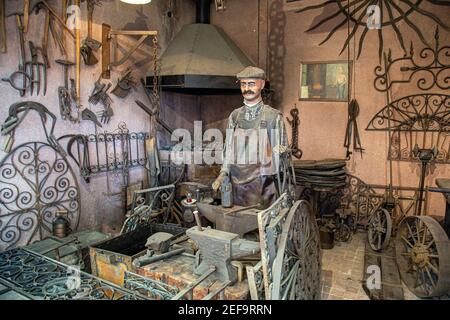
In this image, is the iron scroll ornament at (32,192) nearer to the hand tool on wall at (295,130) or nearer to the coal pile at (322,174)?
the coal pile at (322,174)

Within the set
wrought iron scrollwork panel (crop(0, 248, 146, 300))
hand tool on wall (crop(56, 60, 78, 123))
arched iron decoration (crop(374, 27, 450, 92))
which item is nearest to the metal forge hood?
hand tool on wall (crop(56, 60, 78, 123))

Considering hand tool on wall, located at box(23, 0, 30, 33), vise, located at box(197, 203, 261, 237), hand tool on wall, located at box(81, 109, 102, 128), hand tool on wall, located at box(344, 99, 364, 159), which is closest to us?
vise, located at box(197, 203, 261, 237)

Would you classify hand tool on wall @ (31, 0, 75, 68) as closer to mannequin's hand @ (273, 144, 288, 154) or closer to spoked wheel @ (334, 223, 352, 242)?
mannequin's hand @ (273, 144, 288, 154)

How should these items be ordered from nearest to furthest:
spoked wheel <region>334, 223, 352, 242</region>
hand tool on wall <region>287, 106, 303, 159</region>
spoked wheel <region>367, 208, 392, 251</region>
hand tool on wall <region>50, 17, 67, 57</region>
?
hand tool on wall <region>50, 17, 67, 57</region> → spoked wheel <region>367, 208, 392, 251</region> → spoked wheel <region>334, 223, 352, 242</region> → hand tool on wall <region>287, 106, 303, 159</region>

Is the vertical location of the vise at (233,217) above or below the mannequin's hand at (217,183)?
below

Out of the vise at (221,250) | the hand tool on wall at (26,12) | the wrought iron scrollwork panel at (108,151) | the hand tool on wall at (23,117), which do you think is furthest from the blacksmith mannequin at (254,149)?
the hand tool on wall at (26,12)

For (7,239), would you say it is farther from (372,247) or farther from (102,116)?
(372,247)

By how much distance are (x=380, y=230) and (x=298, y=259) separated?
6.31 ft

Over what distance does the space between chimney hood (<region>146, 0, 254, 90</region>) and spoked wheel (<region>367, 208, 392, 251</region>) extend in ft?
7.41

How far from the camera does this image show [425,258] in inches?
121

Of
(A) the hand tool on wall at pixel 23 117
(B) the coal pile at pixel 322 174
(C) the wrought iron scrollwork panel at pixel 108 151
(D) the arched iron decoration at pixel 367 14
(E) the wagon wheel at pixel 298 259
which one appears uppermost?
(D) the arched iron decoration at pixel 367 14

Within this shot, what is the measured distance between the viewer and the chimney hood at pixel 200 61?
4172 mm

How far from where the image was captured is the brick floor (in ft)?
9.97

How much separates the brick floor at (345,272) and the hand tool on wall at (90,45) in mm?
3221
